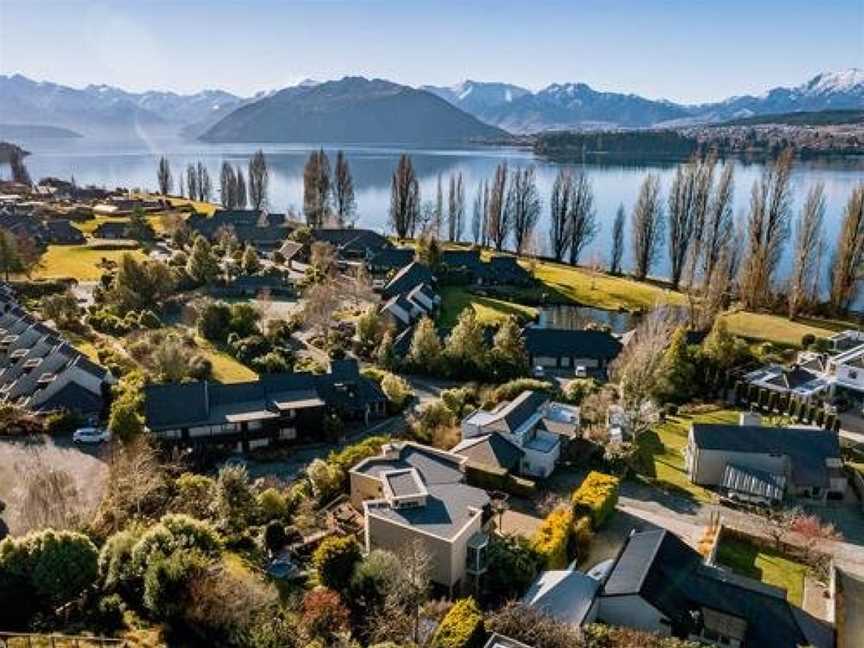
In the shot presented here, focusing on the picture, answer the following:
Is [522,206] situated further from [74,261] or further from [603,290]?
[74,261]

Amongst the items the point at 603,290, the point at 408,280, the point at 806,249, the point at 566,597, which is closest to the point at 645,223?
the point at 603,290

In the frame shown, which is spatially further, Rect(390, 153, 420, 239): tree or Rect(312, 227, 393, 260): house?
Rect(390, 153, 420, 239): tree

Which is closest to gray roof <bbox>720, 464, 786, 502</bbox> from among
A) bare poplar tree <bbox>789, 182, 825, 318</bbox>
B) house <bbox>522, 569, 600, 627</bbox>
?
house <bbox>522, 569, 600, 627</bbox>

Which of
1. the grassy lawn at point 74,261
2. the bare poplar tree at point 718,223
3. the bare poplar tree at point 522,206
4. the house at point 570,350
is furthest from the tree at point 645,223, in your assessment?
the grassy lawn at point 74,261

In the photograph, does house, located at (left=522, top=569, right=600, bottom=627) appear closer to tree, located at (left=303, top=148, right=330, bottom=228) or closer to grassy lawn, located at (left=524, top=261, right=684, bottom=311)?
grassy lawn, located at (left=524, top=261, right=684, bottom=311)

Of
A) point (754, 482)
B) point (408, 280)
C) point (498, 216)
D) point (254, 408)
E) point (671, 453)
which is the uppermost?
point (498, 216)

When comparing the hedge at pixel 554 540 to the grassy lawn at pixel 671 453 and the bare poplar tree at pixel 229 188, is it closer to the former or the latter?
the grassy lawn at pixel 671 453
